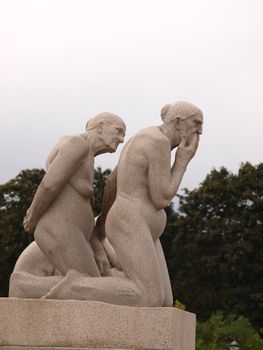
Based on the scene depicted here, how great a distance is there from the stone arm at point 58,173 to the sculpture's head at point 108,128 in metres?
0.48

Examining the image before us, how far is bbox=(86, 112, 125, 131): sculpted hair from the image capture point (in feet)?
39.3

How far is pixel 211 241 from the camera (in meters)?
45.7

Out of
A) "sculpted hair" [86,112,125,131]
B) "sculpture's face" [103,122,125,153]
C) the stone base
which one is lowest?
the stone base

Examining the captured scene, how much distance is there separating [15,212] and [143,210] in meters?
33.4

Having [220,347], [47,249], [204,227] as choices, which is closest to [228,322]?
[220,347]

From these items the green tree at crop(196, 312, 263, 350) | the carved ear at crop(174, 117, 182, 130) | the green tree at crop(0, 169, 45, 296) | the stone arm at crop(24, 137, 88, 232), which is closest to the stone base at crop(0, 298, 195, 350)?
the stone arm at crop(24, 137, 88, 232)

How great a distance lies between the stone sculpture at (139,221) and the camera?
36.1 feet

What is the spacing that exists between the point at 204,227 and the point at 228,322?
8.01 m

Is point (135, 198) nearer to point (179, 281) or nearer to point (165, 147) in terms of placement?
point (165, 147)

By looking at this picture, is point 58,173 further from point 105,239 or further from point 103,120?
point 105,239

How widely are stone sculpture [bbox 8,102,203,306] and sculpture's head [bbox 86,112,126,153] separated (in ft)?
Answer: 1.01

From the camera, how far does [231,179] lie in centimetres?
4825

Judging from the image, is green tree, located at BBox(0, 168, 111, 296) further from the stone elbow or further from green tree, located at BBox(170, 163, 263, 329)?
the stone elbow

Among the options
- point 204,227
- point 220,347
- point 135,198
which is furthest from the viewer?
point 204,227
